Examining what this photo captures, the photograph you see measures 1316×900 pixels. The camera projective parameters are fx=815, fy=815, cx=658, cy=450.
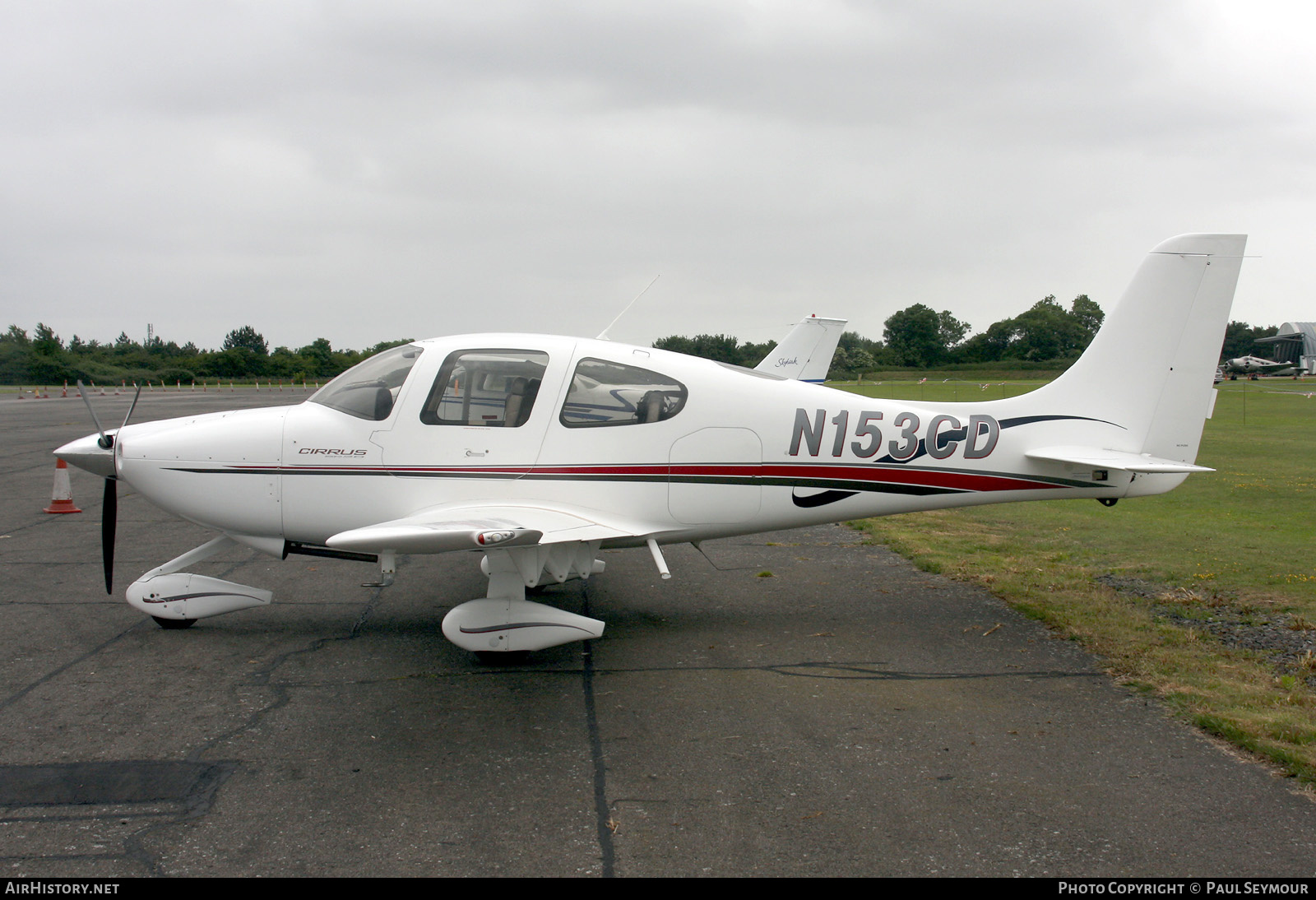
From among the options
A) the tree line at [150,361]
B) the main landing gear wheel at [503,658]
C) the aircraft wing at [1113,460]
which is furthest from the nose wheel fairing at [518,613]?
the tree line at [150,361]

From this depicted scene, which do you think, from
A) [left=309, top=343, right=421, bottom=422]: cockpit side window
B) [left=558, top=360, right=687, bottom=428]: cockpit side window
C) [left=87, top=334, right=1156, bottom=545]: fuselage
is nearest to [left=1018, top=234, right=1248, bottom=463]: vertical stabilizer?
[left=87, top=334, right=1156, bottom=545]: fuselage

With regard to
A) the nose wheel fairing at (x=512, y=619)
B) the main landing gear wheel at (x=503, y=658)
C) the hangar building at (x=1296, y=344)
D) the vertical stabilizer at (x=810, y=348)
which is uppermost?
the hangar building at (x=1296, y=344)

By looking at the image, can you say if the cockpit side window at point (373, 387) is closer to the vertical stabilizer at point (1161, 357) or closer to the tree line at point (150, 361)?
the vertical stabilizer at point (1161, 357)

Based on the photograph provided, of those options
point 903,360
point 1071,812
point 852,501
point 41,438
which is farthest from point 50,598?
point 903,360

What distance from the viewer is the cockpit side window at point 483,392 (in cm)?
570

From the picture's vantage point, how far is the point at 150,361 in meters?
73.7

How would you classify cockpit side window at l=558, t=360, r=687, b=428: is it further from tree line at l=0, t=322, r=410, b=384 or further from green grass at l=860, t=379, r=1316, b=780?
tree line at l=0, t=322, r=410, b=384

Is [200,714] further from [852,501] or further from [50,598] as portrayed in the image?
[852,501]

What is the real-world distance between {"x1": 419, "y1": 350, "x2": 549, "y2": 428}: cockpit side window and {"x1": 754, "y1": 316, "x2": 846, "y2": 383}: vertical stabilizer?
755 inches

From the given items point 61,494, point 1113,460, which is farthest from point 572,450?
point 61,494

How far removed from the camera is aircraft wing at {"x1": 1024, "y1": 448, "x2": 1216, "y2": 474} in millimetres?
5875

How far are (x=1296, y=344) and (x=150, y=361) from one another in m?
121

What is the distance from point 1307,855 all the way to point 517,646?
13.1 feet

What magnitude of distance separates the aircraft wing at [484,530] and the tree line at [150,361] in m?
56.1
